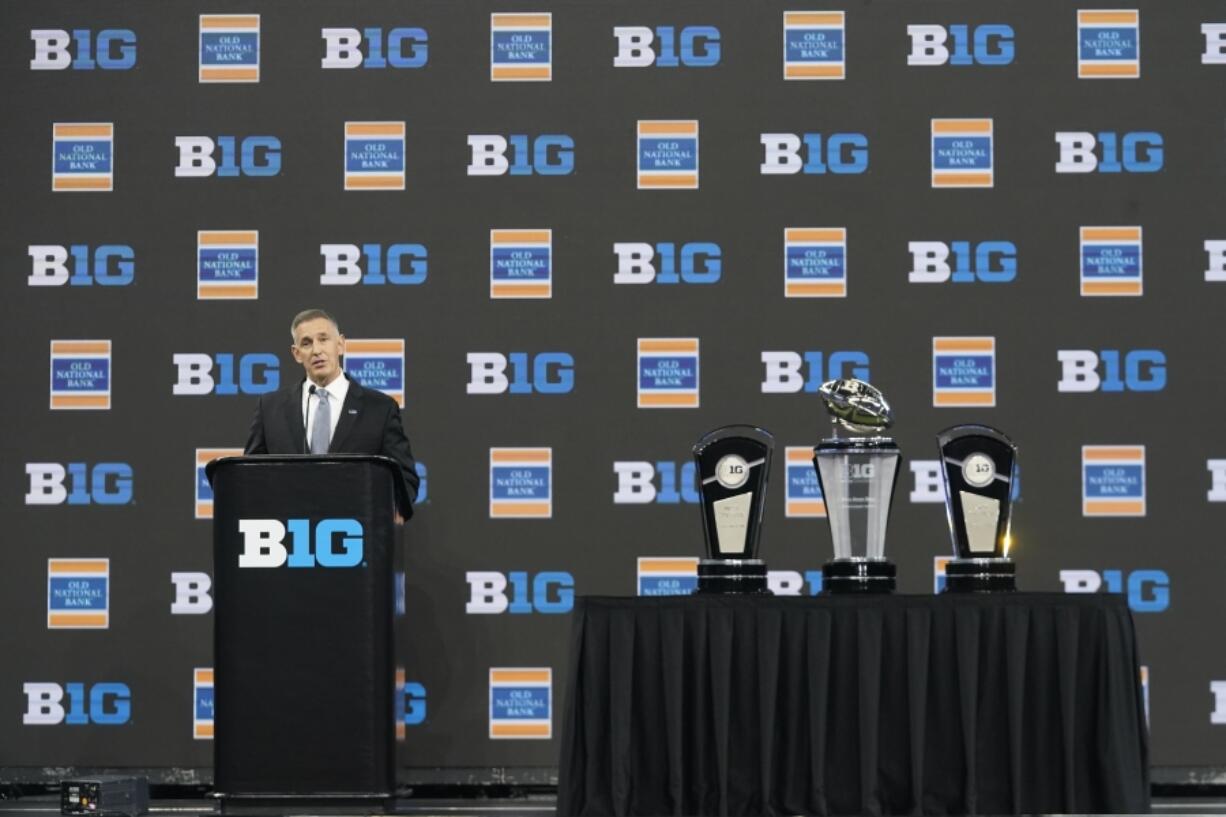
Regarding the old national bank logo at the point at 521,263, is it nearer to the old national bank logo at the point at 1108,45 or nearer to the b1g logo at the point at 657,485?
the b1g logo at the point at 657,485

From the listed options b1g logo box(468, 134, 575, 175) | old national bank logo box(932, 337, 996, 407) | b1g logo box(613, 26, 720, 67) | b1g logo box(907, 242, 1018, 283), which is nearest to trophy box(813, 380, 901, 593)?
old national bank logo box(932, 337, 996, 407)

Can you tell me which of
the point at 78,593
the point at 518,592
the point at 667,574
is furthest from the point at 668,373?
the point at 78,593

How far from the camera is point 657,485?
6270 mm

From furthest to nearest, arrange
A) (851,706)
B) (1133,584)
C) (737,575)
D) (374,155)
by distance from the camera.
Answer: (374,155) → (1133,584) → (737,575) → (851,706)

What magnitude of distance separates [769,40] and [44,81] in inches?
119

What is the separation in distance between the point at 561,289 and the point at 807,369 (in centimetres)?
105

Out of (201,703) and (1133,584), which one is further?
(201,703)

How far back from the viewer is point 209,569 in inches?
248

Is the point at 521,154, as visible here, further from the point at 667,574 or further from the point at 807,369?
the point at 667,574

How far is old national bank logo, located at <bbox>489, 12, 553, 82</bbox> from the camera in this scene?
6.39 meters

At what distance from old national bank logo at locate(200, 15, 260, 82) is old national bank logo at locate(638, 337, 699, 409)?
202 cm

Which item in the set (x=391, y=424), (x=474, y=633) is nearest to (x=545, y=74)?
(x=391, y=424)

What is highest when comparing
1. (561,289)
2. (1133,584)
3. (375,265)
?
(375,265)

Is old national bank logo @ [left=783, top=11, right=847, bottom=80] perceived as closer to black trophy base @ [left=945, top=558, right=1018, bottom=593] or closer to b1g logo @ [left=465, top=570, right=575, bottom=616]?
b1g logo @ [left=465, top=570, right=575, bottom=616]
